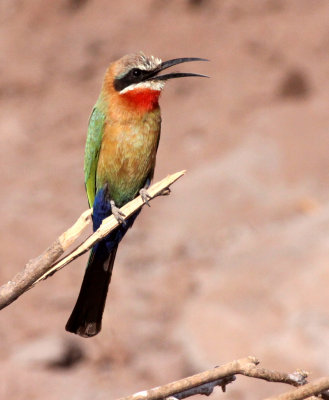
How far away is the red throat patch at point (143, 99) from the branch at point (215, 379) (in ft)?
4.51

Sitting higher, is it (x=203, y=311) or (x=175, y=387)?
(x=203, y=311)

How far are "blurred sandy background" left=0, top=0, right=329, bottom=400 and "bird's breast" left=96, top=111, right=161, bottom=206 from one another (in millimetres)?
2338

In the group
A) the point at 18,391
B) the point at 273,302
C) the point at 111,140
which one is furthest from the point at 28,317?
the point at 111,140

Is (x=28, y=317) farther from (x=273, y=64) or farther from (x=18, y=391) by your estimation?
(x=273, y=64)

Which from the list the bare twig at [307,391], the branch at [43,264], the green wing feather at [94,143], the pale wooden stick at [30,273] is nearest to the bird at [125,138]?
the green wing feather at [94,143]

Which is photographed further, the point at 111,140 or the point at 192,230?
the point at 192,230

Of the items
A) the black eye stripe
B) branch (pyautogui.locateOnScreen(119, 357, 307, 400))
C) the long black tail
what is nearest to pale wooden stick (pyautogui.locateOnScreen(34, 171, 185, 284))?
the long black tail

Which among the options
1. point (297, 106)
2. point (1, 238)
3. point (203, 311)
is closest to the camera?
point (203, 311)

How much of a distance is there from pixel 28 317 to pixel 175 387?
432 cm

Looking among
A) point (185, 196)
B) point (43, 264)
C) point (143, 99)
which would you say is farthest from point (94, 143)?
point (185, 196)

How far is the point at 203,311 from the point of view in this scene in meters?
5.52

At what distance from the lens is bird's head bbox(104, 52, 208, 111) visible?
9.07ft

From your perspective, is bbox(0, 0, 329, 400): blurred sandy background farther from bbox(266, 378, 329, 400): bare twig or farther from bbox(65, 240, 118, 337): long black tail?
bbox(266, 378, 329, 400): bare twig

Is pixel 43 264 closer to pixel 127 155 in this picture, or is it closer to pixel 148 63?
pixel 127 155
